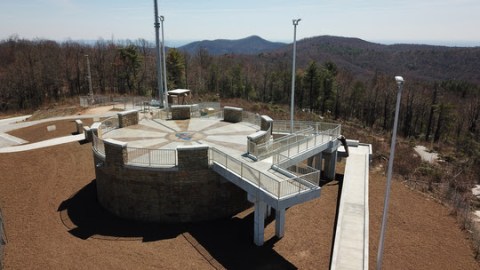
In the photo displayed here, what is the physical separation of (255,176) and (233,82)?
66.0 m

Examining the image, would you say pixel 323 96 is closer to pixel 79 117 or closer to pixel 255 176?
pixel 79 117

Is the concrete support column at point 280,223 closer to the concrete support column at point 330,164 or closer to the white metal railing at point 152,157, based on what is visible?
the white metal railing at point 152,157

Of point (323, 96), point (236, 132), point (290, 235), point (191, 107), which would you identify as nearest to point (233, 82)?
point (323, 96)

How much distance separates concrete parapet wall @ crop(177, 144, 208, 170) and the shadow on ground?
306 cm

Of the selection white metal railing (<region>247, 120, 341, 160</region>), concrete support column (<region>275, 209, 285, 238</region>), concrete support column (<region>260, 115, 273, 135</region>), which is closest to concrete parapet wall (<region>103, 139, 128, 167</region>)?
white metal railing (<region>247, 120, 341, 160</region>)

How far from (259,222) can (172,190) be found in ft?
15.8

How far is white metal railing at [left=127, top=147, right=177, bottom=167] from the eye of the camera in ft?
55.9

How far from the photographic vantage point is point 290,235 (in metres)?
16.2

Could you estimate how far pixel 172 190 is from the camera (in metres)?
17.0

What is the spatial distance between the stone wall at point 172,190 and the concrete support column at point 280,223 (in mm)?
3043

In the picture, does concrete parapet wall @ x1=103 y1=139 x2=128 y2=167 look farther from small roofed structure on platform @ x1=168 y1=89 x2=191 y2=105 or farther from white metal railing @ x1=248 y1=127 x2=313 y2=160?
small roofed structure on platform @ x1=168 y1=89 x2=191 y2=105

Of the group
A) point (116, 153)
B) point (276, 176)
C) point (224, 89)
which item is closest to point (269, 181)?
point (276, 176)

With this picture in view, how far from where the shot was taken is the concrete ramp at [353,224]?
13.8m

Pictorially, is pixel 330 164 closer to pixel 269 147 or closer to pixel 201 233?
pixel 269 147
